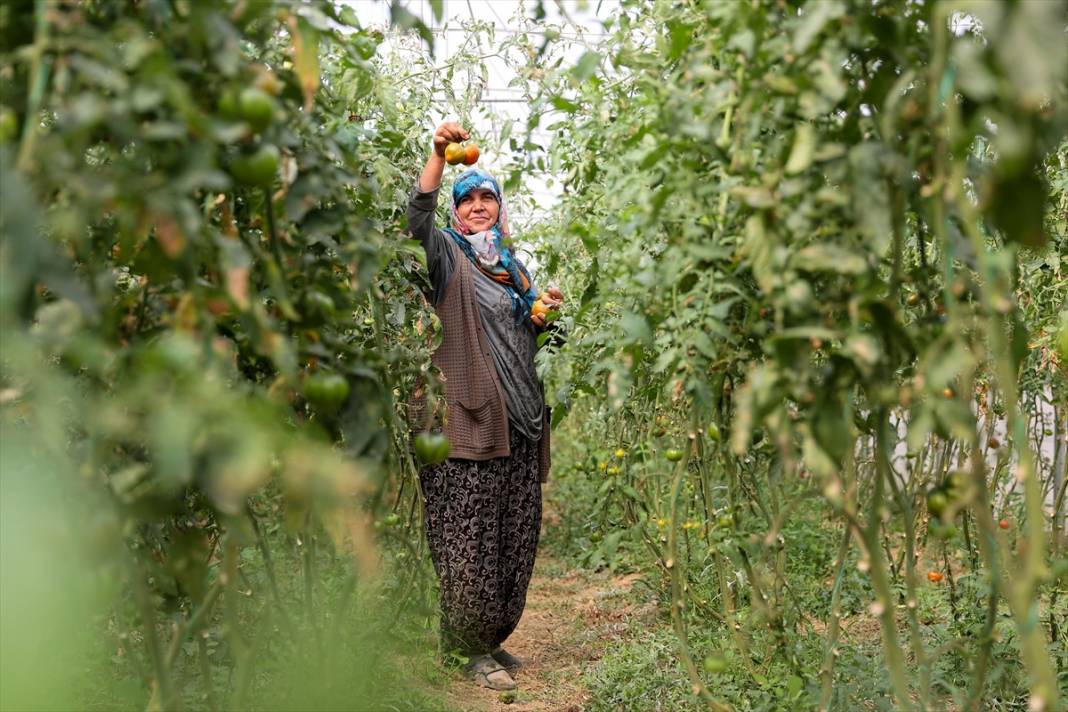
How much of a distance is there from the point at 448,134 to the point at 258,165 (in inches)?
50.3

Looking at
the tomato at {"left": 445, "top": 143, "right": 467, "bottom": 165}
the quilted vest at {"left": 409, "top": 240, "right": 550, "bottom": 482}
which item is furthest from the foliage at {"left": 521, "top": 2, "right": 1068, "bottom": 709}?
the quilted vest at {"left": 409, "top": 240, "right": 550, "bottom": 482}

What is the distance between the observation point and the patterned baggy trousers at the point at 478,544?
2854mm

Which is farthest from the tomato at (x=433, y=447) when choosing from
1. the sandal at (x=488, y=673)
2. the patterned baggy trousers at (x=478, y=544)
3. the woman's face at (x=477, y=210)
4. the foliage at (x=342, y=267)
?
the woman's face at (x=477, y=210)

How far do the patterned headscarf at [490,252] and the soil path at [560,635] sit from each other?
104 centimetres

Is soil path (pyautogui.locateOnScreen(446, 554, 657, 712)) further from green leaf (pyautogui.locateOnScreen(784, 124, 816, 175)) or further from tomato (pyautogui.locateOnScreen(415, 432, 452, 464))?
green leaf (pyautogui.locateOnScreen(784, 124, 816, 175))

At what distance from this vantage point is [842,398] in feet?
3.79

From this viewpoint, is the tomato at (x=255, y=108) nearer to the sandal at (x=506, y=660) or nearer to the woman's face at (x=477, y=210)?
the woman's face at (x=477, y=210)

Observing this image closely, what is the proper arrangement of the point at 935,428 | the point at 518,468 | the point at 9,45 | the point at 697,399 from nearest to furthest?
the point at 9,45 → the point at 935,428 → the point at 697,399 → the point at 518,468

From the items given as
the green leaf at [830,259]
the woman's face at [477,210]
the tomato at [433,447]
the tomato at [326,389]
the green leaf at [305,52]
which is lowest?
the tomato at [433,447]

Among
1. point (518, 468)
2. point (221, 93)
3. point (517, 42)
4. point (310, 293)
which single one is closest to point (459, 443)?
point (518, 468)

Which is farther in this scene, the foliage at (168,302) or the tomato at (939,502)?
the tomato at (939,502)

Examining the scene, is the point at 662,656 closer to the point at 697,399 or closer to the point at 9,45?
the point at 697,399

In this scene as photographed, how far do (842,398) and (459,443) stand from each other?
5.83 feet

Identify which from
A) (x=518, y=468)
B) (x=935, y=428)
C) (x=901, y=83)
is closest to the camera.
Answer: (x=901, y=83)
